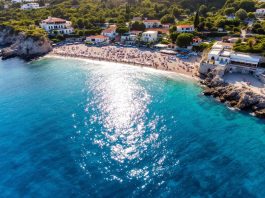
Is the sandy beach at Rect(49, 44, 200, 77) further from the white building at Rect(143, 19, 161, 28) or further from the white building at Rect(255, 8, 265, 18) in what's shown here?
the white building at Rect(255, 8, 265, 18)

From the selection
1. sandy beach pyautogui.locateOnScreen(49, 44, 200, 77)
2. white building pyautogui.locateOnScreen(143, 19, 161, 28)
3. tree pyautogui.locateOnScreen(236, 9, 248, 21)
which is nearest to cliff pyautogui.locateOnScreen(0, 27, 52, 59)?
sandy beach pyautogui.locateOnScreen(49, 44, 200, 77)

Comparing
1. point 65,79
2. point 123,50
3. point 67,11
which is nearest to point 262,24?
point 123,50

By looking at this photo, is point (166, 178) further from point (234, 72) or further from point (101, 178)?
point (234, 72)

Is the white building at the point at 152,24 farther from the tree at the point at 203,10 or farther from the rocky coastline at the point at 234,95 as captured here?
the rocky coastline at the point at 234,95

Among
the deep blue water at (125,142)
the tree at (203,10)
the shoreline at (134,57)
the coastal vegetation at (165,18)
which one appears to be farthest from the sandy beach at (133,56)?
the tree at (203,10)

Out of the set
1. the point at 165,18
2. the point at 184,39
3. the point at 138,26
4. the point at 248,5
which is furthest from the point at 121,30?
the point at 248,5

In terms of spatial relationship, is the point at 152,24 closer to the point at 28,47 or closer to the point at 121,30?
the point at 121,30

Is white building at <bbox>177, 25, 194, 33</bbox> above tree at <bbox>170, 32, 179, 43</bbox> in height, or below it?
above
